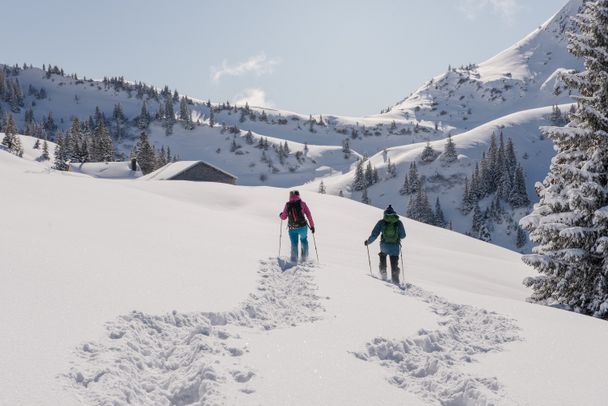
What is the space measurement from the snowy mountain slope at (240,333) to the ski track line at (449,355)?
0.03 meters

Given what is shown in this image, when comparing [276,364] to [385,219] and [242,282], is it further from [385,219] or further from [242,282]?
[385,219]

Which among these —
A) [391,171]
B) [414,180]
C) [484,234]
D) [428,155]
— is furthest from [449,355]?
[428,155]

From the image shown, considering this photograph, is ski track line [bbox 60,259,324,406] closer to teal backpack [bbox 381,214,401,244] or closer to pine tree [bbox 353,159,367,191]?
teal backpack [bbox 381,214,401,244]

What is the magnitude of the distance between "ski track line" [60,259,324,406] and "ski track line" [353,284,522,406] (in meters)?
1.77

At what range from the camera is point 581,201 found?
1293 cm

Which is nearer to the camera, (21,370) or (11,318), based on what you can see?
(21,370)

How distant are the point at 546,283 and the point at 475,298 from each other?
5443 mm

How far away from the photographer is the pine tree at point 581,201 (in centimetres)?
1285

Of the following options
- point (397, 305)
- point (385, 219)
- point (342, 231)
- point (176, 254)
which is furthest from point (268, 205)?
point (397, 305)

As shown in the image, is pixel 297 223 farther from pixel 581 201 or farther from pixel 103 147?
pixel 103 147

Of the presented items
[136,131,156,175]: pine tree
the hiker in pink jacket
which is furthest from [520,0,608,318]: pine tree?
[136,131,156,175]: pine tree

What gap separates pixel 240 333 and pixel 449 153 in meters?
161

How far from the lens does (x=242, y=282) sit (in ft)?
30.0

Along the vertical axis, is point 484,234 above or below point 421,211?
below
